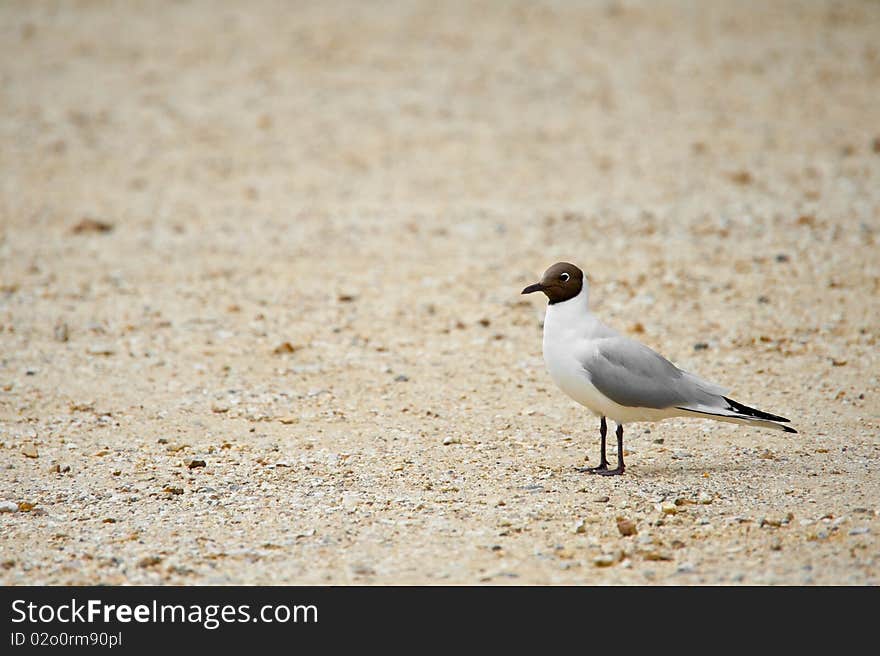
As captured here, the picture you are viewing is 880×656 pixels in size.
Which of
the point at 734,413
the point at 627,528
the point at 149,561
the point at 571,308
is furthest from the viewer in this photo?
the point at 571,308

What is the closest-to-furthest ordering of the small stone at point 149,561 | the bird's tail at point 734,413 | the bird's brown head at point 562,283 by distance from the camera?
1. the small stone at point 149,561
2. the bird's tail at point 734,413
3. the bird's brown head at point 562,283

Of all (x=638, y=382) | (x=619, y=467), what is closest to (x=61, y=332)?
(x=619, y=467)

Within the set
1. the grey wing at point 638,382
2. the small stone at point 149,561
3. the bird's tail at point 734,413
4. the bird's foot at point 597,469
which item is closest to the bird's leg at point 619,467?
the bird's foot at point 597,469

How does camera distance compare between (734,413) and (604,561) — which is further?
(734,413)

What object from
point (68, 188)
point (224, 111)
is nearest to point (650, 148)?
point (224, 111)

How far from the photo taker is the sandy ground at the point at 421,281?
17.6 feet

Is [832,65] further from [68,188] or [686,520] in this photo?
[686,520]

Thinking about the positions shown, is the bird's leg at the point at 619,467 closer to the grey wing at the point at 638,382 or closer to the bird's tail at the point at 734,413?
the grey wing at the point at 638,382

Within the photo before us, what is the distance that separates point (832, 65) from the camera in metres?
17.7

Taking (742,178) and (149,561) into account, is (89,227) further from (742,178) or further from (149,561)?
(149,561)

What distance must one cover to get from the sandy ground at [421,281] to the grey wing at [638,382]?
0.44 meters

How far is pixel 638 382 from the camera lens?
586 cm

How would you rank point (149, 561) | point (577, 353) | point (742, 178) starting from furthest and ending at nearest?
point (742, 178), point (577, 353), point (149, 561)

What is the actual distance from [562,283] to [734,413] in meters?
1.14
